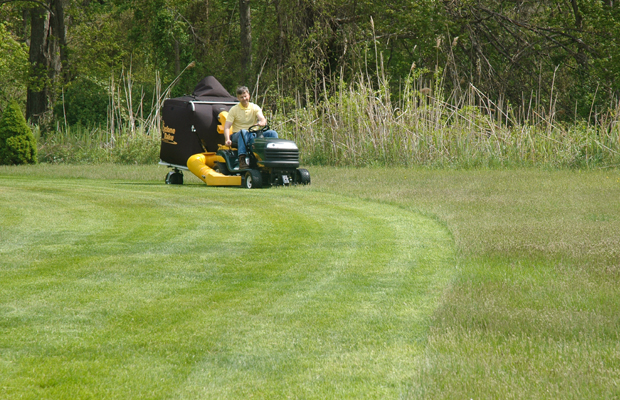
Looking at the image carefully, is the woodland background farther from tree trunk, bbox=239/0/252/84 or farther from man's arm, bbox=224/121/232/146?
man's arm, bbox=224/121/232/146

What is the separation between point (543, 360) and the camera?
346cm

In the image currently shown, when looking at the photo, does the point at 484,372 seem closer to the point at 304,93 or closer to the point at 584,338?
the point at 584,338

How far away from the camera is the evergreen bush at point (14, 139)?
727 inches

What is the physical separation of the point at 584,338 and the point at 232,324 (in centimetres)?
179

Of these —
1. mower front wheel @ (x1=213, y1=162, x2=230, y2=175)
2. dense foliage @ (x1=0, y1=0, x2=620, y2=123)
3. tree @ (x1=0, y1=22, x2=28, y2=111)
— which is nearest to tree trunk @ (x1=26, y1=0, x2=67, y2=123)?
dense foliage @ (x1=0, y1=0, x2=620, y2=123)

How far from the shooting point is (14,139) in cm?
1842

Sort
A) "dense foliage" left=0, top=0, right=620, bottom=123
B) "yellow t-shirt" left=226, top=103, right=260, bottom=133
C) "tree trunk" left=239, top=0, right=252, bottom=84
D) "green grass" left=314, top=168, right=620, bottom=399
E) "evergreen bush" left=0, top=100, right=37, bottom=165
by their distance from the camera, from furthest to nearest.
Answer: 1. "tree trunk" left=239, top=0, right=252, bottom=84
2. "dense foliage" left=0, top=0, right=620, bottom=123
3. "evergreen bush" left=0, top=100, right=37, bottom=165
4. "yellow t-shirt" left=226, top=103, right=260, bottom=133
5. "green grass" left=314, top=168, right=620, bottom=399

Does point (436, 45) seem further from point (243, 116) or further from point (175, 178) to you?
point (175, 178)

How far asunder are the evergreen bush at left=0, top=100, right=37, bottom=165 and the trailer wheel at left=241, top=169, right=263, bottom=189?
897 cm

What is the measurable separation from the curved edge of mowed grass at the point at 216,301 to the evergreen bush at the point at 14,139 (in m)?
10.7

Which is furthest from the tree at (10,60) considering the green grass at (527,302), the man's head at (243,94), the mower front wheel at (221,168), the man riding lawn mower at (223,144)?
the green grass at (527,302)

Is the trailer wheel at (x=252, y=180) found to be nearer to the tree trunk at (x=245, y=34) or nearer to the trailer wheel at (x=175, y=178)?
the trailer wheel at (x=175, y=178)

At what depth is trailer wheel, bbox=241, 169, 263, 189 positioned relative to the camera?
38.1ft

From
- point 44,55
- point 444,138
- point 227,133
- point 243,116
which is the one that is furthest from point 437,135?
point 44,55
